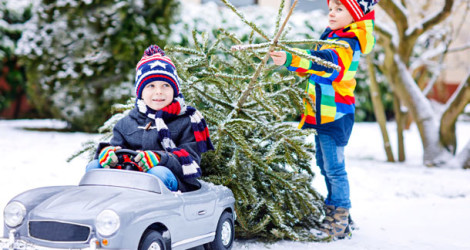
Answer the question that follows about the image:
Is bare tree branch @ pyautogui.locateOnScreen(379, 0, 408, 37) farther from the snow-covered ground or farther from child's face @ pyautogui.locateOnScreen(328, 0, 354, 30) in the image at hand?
child's face @ pyautogui.locateOnScreen(328, 0, 354, 30)

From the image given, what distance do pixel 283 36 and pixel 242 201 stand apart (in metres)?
1.24

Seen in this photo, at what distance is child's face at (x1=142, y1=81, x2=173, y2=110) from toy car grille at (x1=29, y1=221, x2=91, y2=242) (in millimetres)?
1017

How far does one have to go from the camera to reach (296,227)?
12.5ft

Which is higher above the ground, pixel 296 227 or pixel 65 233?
pixel 65 233

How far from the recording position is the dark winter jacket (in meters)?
3.03

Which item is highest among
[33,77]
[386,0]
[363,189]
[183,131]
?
[386,0]

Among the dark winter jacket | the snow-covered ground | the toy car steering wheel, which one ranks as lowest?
the snow-covered ground

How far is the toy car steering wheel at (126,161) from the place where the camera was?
9.53 feet

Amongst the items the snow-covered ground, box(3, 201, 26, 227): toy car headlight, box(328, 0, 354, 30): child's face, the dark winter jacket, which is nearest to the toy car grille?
box(3, 201, 26, 227): toy car headlight

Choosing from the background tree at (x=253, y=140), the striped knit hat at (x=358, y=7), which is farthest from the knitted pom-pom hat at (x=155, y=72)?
the striped knit hat at (x=358, y=7)

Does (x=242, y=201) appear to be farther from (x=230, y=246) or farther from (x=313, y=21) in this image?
(x=313, y=21)

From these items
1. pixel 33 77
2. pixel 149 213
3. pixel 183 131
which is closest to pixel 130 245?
pixel 149 213

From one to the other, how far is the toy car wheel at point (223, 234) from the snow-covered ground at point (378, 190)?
0.20 m

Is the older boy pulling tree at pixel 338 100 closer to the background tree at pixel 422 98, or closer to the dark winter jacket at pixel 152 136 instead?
the dark winter jacket at pixel 152 136
